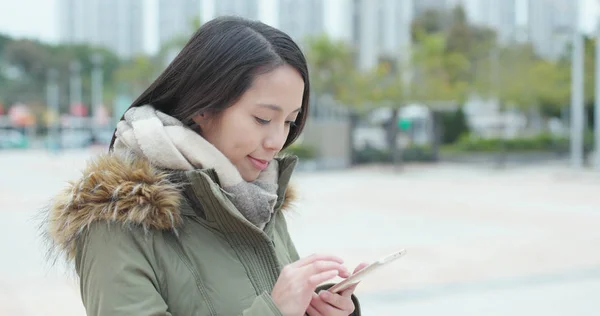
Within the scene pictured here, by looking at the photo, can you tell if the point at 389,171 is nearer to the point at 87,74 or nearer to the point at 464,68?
the point at 464,68

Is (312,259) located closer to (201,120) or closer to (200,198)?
(200,198)

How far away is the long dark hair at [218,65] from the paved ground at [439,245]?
0.29 meters

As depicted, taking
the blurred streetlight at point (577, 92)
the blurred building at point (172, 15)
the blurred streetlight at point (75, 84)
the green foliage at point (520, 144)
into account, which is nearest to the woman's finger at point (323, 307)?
the blurred streetlight at point (577, 92)

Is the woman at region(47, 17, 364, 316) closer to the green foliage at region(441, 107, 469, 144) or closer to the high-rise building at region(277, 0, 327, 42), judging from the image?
the green foliage at region(441, 107, 469, 144)

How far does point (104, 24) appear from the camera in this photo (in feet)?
214

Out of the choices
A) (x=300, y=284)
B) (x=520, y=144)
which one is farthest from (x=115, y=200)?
(x=520, y=144)

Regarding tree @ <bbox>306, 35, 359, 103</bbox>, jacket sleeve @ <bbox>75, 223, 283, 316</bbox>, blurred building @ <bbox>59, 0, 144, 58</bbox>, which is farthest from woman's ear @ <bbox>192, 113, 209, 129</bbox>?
blurred building @ <bbox>59, 0, 144, 58</bbox>

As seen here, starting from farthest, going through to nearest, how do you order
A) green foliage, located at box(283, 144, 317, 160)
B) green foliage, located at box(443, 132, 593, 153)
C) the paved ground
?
green foliage, located at box(443, 132, 593, 153) < green foliage, located at box(283, 144, 317, 160) < the paved ground

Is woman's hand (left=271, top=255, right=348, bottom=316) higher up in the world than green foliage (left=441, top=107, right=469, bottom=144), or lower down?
higher up

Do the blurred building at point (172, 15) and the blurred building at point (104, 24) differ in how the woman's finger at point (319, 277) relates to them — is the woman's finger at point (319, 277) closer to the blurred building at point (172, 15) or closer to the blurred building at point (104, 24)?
the blurred building at point (172, 15)

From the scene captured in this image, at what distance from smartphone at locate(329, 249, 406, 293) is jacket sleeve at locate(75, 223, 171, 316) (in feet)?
1.08

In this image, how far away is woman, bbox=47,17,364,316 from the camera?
1.20 metres

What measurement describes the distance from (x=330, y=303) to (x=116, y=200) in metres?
0.46

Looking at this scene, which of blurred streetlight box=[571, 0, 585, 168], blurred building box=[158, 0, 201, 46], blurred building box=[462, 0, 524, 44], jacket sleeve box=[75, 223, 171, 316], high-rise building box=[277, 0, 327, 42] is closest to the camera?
jacket sleeve box=[75, 223, 171, 316]
